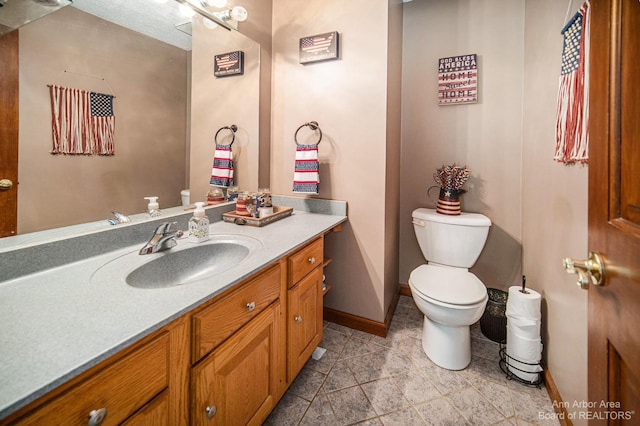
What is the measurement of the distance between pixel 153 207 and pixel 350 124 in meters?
1.25

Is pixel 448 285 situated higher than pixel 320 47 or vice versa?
pixel 320 47

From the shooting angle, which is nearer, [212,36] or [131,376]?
[131,376]

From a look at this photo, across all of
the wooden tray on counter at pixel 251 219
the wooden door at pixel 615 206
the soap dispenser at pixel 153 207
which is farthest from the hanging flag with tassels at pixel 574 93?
the soap dispenser at pixel 153 207

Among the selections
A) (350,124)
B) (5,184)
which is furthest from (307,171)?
(5,184)

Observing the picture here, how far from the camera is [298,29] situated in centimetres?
196

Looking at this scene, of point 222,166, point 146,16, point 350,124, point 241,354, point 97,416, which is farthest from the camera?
point 350,124

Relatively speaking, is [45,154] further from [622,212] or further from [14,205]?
[622,212]

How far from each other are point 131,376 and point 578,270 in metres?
1.03

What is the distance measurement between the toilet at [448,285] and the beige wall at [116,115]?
151 cm

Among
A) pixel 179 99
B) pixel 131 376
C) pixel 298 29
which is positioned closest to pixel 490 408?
pixel 131 376

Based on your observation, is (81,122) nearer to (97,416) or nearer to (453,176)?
(97,416)

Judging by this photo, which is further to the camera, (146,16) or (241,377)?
(146,16)

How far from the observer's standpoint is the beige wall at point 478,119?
201 cm

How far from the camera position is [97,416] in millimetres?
547
